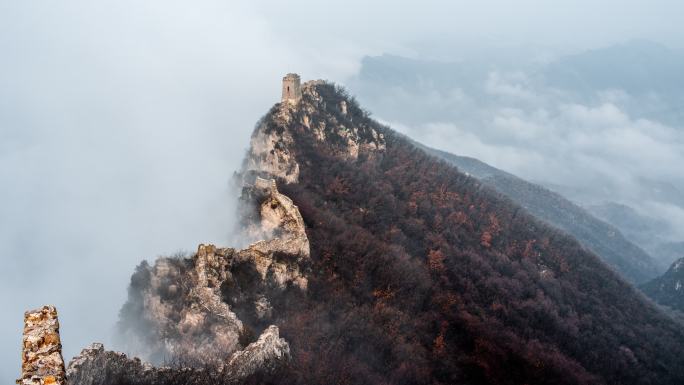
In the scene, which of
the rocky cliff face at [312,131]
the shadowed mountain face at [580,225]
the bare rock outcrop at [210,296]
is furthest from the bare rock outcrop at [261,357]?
the shadowed mountain face at [580,225]

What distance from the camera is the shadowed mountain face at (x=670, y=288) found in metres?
113

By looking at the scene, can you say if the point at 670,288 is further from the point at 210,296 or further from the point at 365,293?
the point at 210,296

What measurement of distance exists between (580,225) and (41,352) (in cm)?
18964

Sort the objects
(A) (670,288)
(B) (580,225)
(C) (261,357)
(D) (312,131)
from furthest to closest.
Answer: (B) (580,225) < (A) (670,288) < (D) (312,131) < (C) (261,357)

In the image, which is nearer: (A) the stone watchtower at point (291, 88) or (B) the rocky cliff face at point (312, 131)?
(B) the rocky cliff face at point (312, 131)

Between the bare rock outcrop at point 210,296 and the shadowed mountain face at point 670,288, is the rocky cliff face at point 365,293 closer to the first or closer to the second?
the bare rock outcrop at point 210,296

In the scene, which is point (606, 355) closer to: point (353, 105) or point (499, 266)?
point (499, 266)

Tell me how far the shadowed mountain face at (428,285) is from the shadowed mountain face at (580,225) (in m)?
84.7

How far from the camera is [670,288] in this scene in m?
119

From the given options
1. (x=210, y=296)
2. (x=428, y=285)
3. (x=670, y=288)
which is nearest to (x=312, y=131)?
(x=428, y=285)

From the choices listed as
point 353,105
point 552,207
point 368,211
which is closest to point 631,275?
point 552,207

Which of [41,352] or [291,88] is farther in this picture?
[291,88]

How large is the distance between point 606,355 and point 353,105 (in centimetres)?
4853

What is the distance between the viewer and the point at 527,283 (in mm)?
58625
